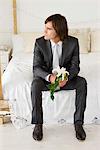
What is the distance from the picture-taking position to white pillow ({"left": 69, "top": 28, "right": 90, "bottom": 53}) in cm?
203

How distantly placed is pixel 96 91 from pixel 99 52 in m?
0.36

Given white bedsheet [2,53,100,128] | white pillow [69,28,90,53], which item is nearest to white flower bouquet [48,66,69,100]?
white bedsheet [2,53,100,128]

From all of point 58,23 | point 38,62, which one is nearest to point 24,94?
point 38,62

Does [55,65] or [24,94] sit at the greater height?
[55,65]

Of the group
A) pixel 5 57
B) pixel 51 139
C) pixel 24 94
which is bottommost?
pixel 51 139

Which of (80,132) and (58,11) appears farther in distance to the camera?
(58,11)

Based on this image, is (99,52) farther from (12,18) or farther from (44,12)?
(12,18)

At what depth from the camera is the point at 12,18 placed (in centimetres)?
202

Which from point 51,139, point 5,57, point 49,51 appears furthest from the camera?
point 5,57

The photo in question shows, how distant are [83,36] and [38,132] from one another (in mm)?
758

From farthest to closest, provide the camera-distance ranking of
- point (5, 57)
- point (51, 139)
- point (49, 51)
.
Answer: point (5, 57) < point (49, 51) < point (51, 139)

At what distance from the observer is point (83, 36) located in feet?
6.66

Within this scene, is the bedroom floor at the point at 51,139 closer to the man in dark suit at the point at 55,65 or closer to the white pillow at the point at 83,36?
the man in dark suit at the point at 55,65

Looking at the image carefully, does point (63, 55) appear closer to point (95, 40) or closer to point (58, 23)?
point (58, 23)
